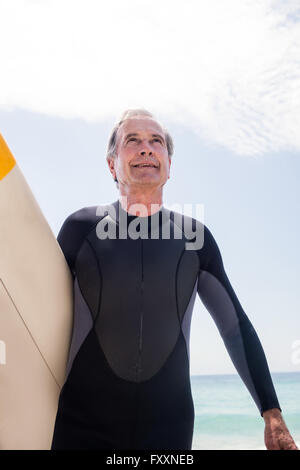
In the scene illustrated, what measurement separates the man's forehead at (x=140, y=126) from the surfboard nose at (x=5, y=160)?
1.86 feet

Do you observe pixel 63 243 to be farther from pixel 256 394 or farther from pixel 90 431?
pixel 256 394

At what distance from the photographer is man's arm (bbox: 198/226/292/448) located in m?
1.78

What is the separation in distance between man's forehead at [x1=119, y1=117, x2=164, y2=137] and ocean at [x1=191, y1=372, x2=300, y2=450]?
12292mm

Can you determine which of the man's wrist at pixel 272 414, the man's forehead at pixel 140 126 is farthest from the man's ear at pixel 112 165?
the man's wrist at pixel 272 414

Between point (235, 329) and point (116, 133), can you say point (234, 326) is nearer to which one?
point (235, 329)

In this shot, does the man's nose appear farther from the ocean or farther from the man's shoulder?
the ocean

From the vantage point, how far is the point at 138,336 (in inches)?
70.0

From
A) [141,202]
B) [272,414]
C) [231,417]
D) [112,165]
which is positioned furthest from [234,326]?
[231,417]

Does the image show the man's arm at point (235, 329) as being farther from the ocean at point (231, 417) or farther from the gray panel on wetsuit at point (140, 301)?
the ocean at point (231, 417)

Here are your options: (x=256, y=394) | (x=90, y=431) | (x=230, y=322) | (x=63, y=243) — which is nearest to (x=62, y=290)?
(x=63, y=243)

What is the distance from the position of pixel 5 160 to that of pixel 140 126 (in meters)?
0.65

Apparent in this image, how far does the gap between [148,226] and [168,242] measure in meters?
0.12

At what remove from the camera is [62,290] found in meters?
1.86

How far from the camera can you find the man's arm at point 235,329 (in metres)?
1.78
